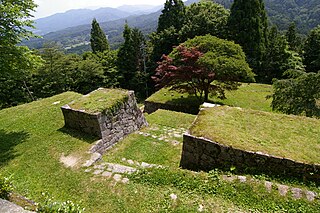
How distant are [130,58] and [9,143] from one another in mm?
22368

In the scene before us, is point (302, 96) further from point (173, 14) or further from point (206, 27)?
point (173, 14)

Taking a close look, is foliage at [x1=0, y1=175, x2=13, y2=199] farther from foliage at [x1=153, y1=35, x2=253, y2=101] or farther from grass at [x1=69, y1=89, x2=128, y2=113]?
foliage at [x1=153, y1=35, x2=253, y2=101]

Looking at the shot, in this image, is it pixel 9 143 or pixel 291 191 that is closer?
pixel 291 191

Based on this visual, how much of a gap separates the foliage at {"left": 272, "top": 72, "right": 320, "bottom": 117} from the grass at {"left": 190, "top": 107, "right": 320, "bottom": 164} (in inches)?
113

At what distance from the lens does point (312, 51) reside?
74.5 feet

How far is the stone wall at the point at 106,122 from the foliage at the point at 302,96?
20.0 feet

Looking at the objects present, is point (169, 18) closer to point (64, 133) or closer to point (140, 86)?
point (140, 86)

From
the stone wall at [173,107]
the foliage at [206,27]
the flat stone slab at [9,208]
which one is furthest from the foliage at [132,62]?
the flat stone slab at [9,208]

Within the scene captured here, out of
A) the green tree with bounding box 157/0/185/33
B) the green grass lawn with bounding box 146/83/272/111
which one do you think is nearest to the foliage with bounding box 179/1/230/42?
the green tree with bounding box 157/0/185/33

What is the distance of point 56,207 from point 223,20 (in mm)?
23860

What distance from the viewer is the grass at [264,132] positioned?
451cm

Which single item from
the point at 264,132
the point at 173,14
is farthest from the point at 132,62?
the point at 264,132

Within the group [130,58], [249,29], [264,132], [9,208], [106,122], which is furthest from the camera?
[130,58]

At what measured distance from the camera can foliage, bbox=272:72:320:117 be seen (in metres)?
8.05
